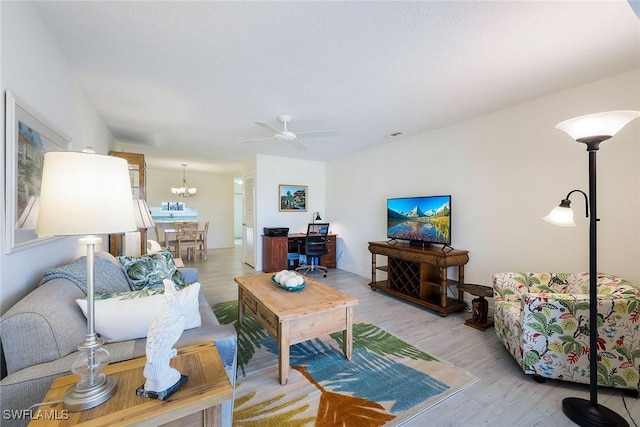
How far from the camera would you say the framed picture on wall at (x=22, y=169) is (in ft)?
4.06

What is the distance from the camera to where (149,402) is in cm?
88

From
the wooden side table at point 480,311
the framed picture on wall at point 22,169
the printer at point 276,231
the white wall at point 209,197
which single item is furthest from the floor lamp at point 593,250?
the white wall at point 209,197

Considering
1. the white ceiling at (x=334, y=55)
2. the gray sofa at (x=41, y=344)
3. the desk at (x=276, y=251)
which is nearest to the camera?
the gray sofa at (x=41, y=344)

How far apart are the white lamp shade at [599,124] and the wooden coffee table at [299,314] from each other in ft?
6.12

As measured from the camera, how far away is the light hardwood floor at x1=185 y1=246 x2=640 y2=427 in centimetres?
160

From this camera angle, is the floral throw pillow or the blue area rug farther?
the floral throw pillow

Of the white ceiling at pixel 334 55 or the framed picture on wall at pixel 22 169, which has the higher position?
the white ceiling at pixel 334 55

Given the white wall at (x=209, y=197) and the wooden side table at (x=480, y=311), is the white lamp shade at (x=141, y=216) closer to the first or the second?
the wooden side table at (x=480, y=311)

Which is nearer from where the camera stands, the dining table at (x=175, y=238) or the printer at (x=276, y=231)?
the printer at (x=276, y=231)

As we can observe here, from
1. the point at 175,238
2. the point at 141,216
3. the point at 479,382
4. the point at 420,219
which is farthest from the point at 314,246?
the point at 175,238

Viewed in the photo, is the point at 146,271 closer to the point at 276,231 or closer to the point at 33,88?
the point at 33,88

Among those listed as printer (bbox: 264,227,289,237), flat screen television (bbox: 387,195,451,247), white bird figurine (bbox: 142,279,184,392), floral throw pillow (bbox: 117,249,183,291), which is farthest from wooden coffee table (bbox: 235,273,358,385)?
printer (bbox: 264,227,289,237)

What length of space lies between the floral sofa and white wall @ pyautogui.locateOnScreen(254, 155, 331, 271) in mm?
4406

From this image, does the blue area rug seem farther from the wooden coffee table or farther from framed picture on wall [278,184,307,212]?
framed picture on wall [278,184,307,212]
